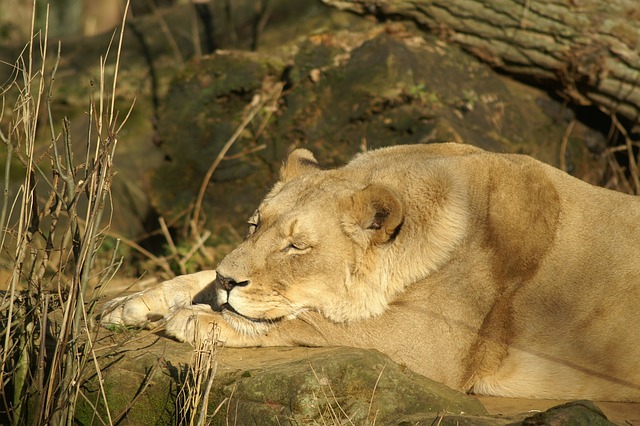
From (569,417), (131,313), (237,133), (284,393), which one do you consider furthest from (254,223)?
(237,133)

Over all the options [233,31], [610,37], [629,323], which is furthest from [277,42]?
[629,323]

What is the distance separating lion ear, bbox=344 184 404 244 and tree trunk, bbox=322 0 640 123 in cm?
433

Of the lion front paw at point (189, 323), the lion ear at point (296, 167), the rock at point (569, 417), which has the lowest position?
the lion front paw at point (189, 323)

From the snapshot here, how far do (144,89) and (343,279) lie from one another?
256 inches

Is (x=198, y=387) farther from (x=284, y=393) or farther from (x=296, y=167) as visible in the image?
(x=296, y=167)

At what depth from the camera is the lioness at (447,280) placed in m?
5.03

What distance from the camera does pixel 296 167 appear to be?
5727 mm

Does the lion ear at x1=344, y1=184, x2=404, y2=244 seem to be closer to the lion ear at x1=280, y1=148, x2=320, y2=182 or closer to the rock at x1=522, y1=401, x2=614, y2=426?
the lion ear at x1=280, y1=148, x2=320, y2=182

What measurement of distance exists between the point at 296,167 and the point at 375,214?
0.92 meters

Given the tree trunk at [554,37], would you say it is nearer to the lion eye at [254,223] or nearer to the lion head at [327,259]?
the lion head at [327,259]

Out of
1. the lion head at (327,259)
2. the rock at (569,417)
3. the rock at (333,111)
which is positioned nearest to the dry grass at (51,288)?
the lion head at (327,259)

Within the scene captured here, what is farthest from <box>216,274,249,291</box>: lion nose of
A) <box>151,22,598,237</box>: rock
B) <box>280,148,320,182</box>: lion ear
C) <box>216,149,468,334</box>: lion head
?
<box>151,22,598,237</box>: rock

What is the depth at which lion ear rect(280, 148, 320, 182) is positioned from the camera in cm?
569

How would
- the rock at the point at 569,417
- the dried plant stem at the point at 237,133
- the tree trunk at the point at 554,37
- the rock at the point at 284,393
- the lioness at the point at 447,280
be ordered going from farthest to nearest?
the dried plant stem at the point at 237,133, the tree trunk at the point at 554,37, the lioness at the point at 447,280, the rock at the point at 284,393, the rock at the point at 569,417
